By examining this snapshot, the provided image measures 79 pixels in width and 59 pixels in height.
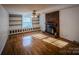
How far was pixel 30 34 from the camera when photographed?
123 inches

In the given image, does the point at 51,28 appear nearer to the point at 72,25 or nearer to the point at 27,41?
the point at 72,25

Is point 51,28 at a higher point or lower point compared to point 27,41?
higher

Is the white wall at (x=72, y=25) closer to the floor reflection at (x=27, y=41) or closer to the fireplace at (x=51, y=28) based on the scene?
the fireplace at (x=51, y=28)

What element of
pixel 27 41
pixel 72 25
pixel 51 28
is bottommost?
pixel 27 41

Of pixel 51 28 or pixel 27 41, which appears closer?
pixel 27 41

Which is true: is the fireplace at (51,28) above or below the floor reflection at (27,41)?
above

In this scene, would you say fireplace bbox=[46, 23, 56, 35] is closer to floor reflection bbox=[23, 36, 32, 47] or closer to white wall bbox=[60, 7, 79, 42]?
white wall bbox=[60, 7, 79, 42]

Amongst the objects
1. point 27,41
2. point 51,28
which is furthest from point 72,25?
point 51,28

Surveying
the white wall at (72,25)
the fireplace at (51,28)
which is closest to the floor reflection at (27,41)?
the white wall at (72,25)

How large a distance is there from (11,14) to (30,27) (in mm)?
1630

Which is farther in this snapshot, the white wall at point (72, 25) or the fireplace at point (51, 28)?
the fireplace at point (51, 28)

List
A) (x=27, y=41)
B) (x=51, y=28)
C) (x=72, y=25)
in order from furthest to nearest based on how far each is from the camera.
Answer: (x=51, y=28) < (x=72, y=25) < (x=27, y=41)

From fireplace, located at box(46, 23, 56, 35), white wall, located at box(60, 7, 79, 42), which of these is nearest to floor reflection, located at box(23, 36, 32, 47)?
white wall, located at box(60, 7, 79, 42)
